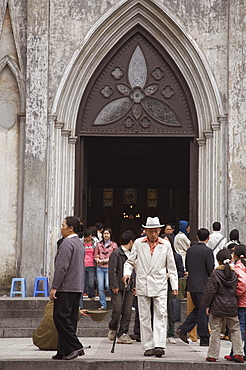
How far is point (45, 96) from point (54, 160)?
4.37 ft

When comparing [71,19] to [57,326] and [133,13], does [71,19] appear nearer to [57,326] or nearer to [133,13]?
[133,13]

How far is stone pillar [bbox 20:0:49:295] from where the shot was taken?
14141 millimetres

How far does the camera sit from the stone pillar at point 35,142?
14141mm

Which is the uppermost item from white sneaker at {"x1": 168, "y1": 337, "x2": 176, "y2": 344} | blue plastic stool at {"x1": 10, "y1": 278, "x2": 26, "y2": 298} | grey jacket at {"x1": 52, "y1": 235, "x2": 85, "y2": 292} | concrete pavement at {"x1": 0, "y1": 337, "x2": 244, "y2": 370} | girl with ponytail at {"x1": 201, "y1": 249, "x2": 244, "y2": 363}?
grey jacket at {"x1": 52, "y1": 235, "x2": 85, "y2": 292}

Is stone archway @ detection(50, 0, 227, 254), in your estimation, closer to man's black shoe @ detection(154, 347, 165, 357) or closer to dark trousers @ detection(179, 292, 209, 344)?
dark trousers @ detection(179, 292, 209, 344)

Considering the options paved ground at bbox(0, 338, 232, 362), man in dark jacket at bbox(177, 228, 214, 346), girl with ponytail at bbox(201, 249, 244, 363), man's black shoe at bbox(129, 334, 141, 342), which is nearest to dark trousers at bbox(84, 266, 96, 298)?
paved ground at bbox(0, 338, 232, 362)

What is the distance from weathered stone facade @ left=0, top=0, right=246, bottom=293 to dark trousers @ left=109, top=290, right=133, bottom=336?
13.8 feet

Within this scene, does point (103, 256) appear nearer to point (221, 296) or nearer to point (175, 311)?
point (175, 311)

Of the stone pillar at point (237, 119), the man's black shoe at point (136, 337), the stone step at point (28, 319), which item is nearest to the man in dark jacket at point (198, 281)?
the man's black shoe at point (136, 337)

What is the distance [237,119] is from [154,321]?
683cm

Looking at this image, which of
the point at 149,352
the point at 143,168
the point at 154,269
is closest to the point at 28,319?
the point at 149,352

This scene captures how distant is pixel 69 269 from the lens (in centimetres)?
812

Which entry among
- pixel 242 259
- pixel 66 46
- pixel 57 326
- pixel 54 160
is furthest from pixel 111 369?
pixel 66 46

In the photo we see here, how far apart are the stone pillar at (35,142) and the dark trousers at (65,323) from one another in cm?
612
